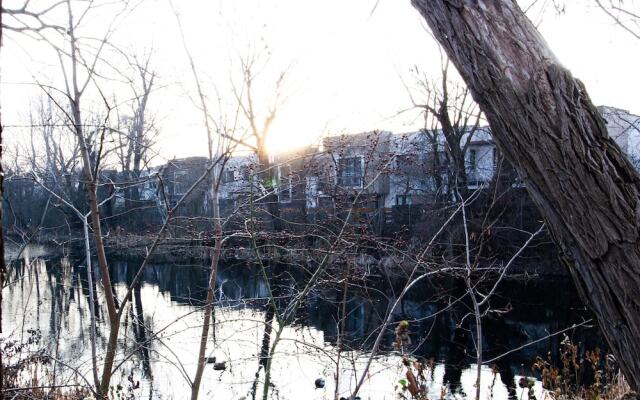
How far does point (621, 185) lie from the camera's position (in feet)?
4.56

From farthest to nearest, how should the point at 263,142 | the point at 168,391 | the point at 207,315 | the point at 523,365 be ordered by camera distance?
the point at 523,365
the point at 168,391
the point at 263,142
the point at 207,315

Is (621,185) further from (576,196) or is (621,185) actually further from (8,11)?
(8,11)

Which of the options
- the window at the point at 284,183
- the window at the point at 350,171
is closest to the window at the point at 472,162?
the window at the point at 350,171

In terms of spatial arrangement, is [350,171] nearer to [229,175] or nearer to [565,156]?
[229,175]

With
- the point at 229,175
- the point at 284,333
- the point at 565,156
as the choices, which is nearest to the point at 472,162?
the point at 284,333

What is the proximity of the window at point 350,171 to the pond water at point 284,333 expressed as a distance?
1.25 m

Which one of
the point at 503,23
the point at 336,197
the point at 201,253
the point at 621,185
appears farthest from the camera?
the point at 201,253

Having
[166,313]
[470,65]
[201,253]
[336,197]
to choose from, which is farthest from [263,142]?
[166,313]

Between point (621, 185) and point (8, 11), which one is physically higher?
point (8, 11)

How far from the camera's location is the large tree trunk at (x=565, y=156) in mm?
1379

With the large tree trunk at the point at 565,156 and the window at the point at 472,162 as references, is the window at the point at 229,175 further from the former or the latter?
the window at the point at 472,162

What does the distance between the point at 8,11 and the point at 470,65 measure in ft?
7.81

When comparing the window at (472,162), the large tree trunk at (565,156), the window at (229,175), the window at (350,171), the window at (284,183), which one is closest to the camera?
the large tree trunk at (565,156)

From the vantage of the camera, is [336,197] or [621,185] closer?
[621,185]
